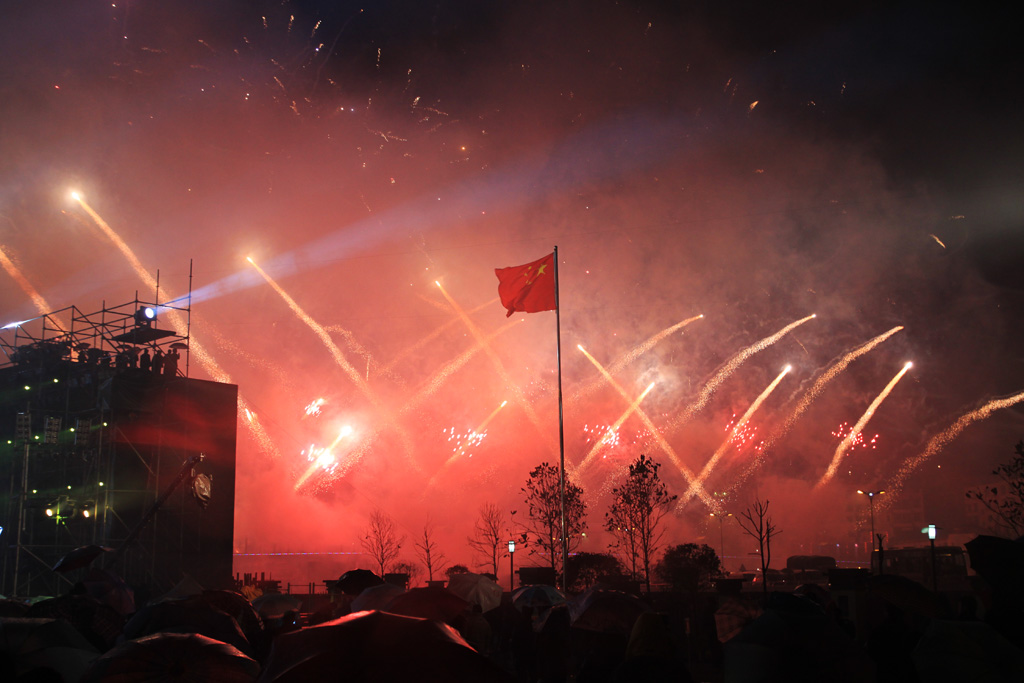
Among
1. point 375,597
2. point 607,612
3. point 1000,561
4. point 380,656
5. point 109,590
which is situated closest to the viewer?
point 380,656

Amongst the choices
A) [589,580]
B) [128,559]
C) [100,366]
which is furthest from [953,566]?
[100,366]

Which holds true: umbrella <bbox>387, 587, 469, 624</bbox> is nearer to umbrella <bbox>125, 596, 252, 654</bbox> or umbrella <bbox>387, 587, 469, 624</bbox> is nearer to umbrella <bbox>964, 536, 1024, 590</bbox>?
umbrella <bbox>125, 596, 252, 654</bbox>

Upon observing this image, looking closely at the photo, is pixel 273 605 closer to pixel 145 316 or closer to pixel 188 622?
pixel 188 622

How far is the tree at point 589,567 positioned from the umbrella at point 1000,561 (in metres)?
40.5

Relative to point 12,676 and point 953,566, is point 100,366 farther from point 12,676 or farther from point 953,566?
point 953,566

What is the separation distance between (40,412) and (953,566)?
163 ft

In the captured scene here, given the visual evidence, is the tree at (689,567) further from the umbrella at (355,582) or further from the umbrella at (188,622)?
the umbrella at (188,622)

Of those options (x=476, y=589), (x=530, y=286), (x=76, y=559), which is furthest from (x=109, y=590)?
(x=530, y=286)

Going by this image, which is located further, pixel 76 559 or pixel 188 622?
pixel 76 559

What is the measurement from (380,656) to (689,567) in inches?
2020

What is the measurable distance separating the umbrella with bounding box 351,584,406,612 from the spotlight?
3320 cm

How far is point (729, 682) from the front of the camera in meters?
8.40

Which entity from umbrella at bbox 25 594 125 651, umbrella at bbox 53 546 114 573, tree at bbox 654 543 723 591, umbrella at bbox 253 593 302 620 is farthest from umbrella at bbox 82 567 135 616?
tree at bbox 654 543 723 591

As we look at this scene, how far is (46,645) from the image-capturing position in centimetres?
863
